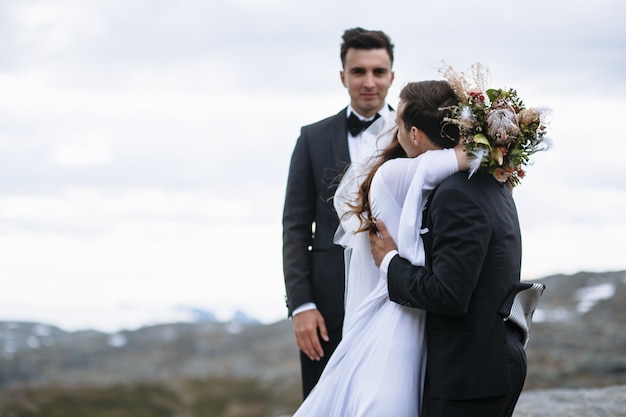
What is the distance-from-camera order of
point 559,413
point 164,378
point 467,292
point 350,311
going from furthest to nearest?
point 164,378 → point 559,413 → point 350,311 → point 467,292

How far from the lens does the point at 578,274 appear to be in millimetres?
47938

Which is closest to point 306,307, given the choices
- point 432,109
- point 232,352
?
point 432,109

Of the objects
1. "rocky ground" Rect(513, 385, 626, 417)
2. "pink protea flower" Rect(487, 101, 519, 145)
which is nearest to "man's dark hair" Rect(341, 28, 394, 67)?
"pink protea flower" Rect(487, 101, 519, 145)

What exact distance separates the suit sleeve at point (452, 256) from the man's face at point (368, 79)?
2.13 m

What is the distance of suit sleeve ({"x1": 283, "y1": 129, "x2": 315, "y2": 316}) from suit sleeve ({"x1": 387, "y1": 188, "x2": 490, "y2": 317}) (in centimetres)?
190

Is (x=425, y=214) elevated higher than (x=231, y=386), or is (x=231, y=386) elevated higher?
(x=425, y=214)

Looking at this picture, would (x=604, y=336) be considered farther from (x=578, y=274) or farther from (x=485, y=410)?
(x=485, y=410)

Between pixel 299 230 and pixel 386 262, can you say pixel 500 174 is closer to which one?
pixel 386 262

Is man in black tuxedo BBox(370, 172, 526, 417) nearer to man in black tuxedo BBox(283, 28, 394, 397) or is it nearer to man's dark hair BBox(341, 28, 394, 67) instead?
man in black tuxedo BBox(283, 28, 394, 397)

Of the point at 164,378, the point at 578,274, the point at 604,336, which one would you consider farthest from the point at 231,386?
the point at 578,274

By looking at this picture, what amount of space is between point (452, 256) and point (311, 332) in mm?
2072

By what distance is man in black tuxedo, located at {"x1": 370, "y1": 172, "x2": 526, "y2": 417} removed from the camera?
3623 millimetres

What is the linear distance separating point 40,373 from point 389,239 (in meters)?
45.4

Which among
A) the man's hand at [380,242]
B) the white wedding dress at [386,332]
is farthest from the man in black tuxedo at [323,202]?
the man's hand at [380,242]
